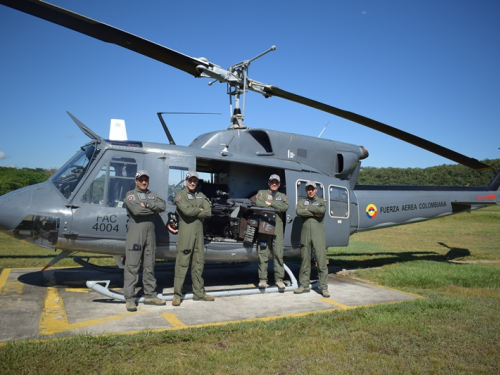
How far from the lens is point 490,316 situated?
5.37 meters

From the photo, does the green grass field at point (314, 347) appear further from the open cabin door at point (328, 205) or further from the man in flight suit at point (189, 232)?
the open cabin door at point (328, 205)

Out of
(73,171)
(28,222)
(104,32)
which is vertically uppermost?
(104,32)

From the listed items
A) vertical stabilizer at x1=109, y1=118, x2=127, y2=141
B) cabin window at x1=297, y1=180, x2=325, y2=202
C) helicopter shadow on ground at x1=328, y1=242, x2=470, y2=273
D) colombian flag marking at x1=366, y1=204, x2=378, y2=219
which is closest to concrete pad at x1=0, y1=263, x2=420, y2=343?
colombian flag marking at x1=366, y1=204, x2=378, y2=219

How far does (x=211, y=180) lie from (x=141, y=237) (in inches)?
111

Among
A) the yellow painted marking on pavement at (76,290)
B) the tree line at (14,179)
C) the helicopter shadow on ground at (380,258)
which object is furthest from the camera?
the tree line at (14,179)

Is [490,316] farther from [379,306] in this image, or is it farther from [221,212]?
[221,212]

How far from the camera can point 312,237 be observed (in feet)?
22.8

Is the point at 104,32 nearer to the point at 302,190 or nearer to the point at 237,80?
the point at 237,80

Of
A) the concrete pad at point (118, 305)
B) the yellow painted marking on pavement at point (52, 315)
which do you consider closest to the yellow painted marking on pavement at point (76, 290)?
the concrete pad at point (118, 305)

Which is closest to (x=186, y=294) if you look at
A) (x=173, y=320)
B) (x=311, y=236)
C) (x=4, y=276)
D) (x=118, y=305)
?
(x=118, y=305)

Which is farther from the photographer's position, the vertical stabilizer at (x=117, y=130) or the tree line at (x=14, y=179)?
the tree line at (x=14, y=179)

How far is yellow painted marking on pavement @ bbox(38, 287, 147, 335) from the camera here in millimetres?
4582

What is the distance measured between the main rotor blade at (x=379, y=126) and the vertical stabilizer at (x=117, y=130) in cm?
279

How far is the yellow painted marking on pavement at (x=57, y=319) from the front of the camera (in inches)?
180
